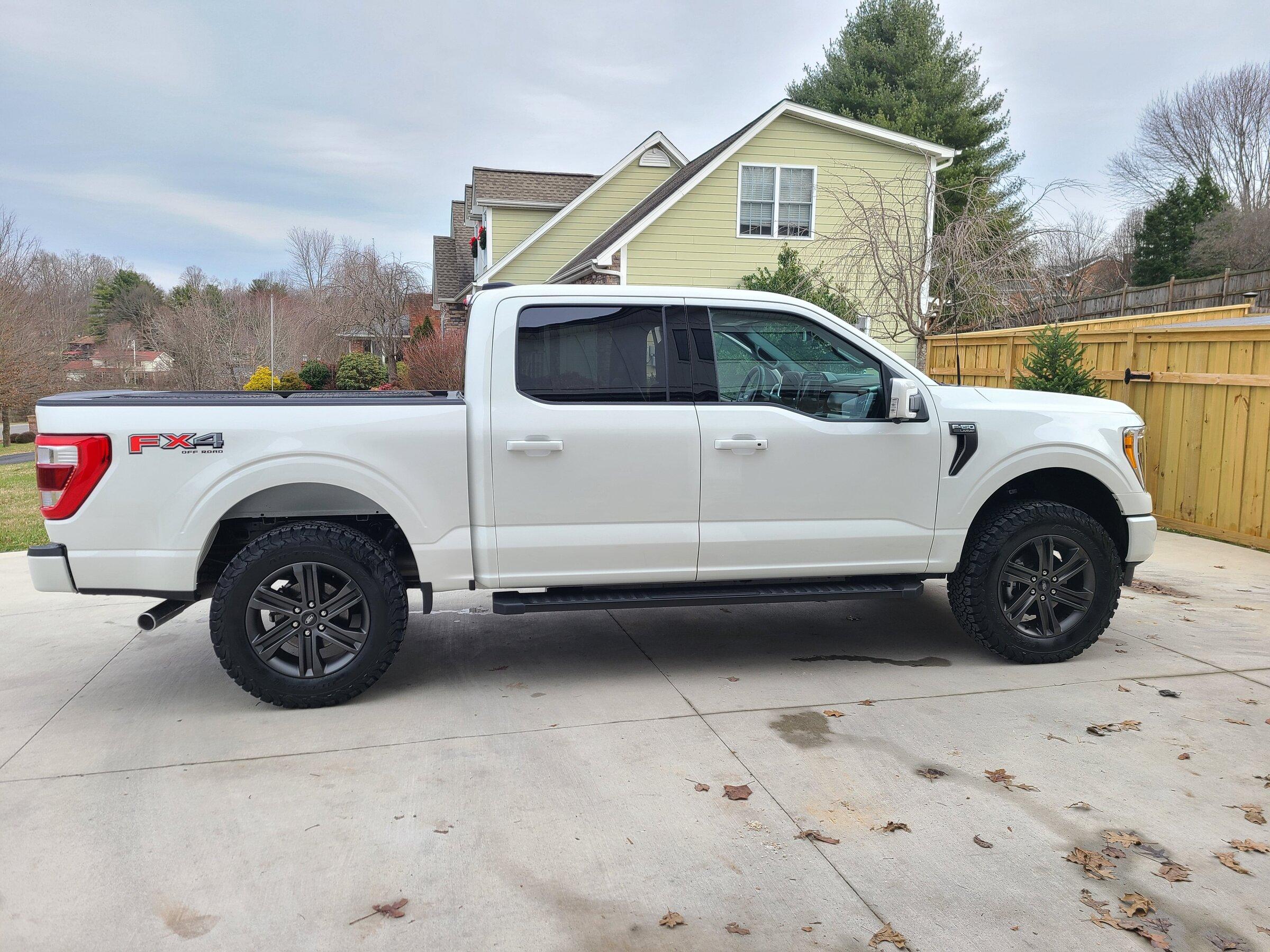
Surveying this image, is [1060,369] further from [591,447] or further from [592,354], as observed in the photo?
[591,447]

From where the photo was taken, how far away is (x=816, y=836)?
10.9 ft

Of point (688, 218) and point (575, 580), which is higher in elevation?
point (688, 218)

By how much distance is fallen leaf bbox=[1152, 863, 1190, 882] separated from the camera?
304cm

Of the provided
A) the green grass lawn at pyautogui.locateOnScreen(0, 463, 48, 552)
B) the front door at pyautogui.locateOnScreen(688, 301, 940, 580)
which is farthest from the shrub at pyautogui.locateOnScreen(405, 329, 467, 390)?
the front door at pyautogui.locateOnScreen(688, 301, 940, 580)

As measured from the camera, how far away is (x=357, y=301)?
45281 mm

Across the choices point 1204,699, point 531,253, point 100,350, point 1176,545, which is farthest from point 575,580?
point 100,350

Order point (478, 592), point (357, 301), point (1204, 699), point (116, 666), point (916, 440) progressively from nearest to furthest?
point (1204, 699)
point (916, 440)
point (116, 666)
point (478, 592)
point (357, 301)

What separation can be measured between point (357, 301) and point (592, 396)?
43509 millimetres

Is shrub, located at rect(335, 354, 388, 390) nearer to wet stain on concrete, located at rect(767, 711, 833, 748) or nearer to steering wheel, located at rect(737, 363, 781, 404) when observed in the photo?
steering wheel, located at rect(737, 363, 781, 404)

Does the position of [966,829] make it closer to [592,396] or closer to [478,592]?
[592,396]

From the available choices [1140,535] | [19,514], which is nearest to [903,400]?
[1140,535]

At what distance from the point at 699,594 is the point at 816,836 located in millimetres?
1716

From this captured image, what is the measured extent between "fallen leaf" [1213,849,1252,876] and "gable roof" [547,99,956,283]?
16042 mm

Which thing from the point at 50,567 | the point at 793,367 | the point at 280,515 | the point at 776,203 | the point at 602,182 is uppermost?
the point at 602,182
